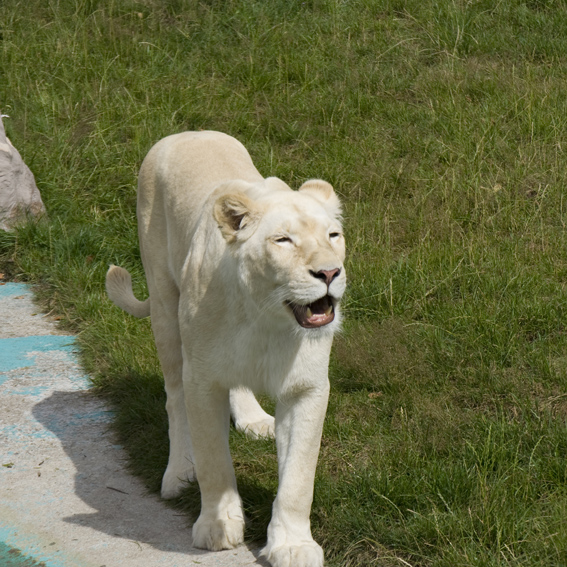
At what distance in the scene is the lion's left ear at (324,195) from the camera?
11.5ft

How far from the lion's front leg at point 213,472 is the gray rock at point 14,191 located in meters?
3.98

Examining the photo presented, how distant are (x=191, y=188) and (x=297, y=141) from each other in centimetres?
361

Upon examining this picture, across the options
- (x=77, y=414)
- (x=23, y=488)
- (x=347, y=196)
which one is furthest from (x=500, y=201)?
(x=23, y=488)

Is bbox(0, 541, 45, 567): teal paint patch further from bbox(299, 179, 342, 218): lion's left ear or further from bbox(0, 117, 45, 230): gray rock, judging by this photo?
bbox(0, 117, 45, 230): gray rock

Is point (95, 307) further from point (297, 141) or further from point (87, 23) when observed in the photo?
point (87, 23)

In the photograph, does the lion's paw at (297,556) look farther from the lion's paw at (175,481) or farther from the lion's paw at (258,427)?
the lion's paw at (258,427)

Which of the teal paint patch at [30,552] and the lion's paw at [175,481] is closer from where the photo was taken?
the teal paint patch at [30,552]

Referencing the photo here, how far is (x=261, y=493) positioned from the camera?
387cm

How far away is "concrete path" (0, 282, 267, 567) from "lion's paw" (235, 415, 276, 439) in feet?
1.97

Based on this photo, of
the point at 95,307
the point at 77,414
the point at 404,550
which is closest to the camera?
the point at 404,550

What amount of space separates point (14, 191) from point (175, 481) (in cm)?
377

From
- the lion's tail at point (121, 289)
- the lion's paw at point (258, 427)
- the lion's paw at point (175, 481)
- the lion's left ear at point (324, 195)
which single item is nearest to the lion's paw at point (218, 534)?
the lion's paw at point (175, 481)

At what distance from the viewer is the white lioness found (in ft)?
10.4

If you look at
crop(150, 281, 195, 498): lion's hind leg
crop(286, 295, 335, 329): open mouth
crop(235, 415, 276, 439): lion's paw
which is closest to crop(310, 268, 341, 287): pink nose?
crop(286, 295, 335, 329): open mouth
